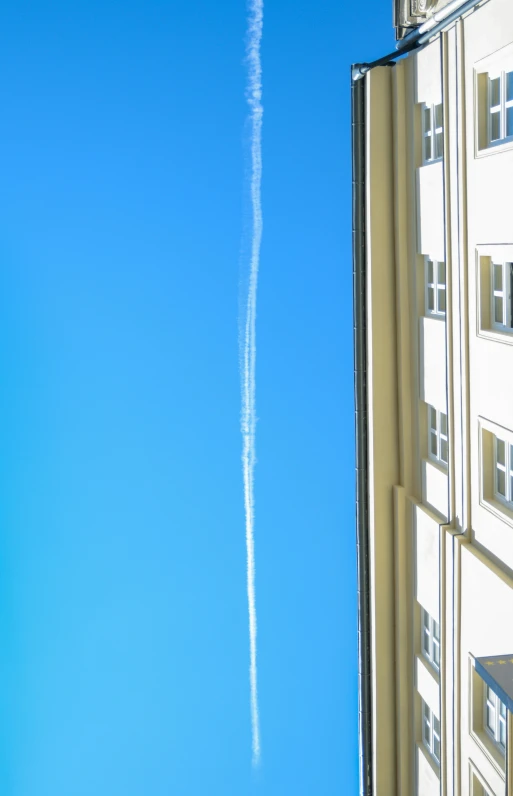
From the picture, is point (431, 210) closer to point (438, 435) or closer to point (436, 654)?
point (438, 435)

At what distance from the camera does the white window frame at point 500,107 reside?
46.1 feet

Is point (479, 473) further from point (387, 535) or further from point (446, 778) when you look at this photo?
point (446, 778)

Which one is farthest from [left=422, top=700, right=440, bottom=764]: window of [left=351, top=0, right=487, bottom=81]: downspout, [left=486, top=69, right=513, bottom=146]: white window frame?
[left=351, top=0, right=487, bottom=81]: downspout

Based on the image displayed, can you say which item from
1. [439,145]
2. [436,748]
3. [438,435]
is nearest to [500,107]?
[439,145]

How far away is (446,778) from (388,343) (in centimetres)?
1058

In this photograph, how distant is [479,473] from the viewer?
15.3 meters

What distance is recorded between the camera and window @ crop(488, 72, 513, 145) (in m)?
14.0

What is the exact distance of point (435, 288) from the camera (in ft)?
57.8

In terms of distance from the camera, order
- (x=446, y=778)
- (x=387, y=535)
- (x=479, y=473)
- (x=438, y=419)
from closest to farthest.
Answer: (x=479, y=473)
(x=446, y=778)
(x=438, y=419)
(x=387, y=535)

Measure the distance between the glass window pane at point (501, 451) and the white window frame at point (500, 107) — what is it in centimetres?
601

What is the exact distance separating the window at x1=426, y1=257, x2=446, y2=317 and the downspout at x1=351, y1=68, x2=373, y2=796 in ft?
6.04

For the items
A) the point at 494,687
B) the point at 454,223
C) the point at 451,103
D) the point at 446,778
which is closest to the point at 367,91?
the point at 451,103

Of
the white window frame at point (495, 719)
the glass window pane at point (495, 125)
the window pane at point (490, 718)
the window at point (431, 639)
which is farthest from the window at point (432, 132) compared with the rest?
the window pane at point (490, 718)

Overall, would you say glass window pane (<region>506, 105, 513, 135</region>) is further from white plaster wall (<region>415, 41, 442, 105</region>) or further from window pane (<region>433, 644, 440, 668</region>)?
window pane (<region>433, 644, 440, 668</region>)
